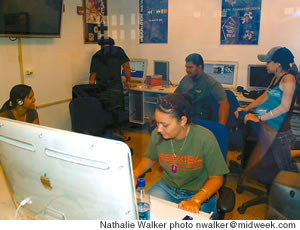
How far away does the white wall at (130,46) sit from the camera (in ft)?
9.99

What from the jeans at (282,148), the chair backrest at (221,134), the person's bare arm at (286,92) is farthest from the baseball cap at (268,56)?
the chair backrest at (221,134)

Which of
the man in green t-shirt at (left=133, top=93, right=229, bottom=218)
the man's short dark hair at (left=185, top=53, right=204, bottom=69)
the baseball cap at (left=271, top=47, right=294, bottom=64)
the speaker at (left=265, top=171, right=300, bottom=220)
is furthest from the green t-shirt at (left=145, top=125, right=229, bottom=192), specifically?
the man's short dark hair at (left=185, top=53, right=204, bottom=69)

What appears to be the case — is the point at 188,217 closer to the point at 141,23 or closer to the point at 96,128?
the point at 96,128

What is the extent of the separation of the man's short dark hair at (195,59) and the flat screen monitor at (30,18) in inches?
63.3

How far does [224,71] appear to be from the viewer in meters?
3.41

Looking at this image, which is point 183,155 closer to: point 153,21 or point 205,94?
point 205,94

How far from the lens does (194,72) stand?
3111 millimetres

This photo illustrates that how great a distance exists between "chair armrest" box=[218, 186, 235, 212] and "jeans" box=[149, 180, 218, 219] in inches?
3.8

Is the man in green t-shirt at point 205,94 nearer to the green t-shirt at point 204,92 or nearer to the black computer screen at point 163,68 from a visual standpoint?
the green t-shirt at point 204,92

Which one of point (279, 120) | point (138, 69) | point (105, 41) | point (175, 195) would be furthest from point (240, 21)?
point (175, 195)

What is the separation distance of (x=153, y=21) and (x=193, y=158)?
8.99 ft

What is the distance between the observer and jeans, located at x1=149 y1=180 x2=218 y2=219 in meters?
1.48

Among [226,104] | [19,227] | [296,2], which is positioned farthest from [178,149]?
[296,2]

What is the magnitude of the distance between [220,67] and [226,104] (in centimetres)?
73
